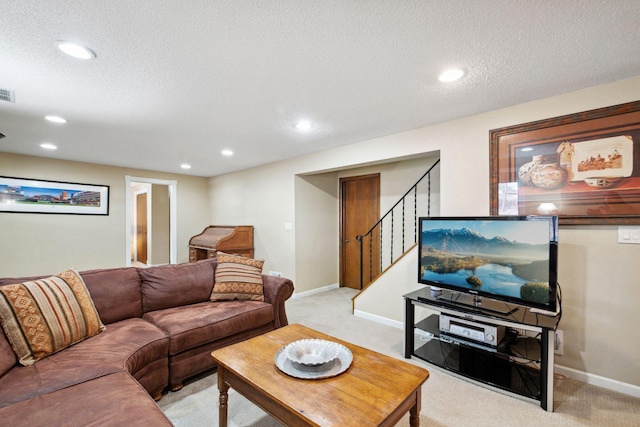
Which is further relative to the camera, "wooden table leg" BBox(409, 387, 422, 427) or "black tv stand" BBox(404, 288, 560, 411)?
"black tv stand" BBox(404, 288, 560, 411)

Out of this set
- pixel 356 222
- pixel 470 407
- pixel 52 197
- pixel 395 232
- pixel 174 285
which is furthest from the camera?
pixel 356 222

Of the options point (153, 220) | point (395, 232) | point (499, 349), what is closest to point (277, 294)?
point (499, 349)

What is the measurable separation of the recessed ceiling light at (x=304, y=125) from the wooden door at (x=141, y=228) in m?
6.07

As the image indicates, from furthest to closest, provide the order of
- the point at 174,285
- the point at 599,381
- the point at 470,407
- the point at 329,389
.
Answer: the point at 174,285
the point at 599,381
the point at 470,407
the point at 329,389

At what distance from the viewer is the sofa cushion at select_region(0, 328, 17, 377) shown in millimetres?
1427

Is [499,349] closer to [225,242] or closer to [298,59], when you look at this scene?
[298,59]

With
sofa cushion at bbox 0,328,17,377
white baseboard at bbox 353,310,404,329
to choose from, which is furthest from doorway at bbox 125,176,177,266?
white baseboard at bbox 353,310,404,329

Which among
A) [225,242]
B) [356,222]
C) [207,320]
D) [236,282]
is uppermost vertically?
[356,222]

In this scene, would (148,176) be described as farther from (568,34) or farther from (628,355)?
(628,355)

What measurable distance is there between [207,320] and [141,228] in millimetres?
6634

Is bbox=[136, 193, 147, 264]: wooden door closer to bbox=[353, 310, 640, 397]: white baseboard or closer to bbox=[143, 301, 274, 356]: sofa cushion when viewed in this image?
bbox=[143, 301, 274, 356]: sofa cushion

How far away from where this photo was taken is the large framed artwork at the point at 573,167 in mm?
1986

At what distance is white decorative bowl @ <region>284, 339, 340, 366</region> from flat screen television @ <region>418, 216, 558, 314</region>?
134cm

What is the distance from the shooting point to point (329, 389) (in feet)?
4.27
